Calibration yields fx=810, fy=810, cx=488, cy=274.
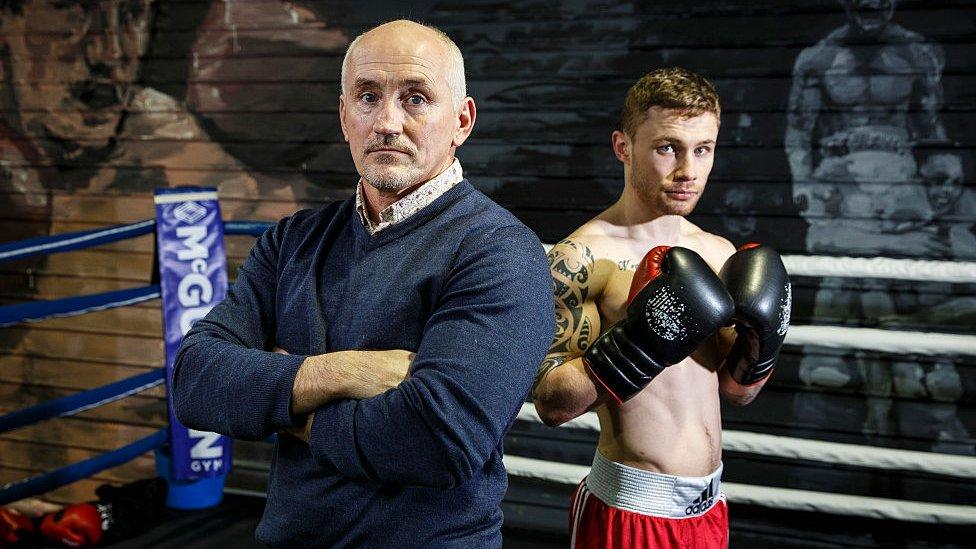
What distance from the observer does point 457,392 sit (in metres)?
1.16

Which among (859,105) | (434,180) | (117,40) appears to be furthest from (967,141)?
(117,40)

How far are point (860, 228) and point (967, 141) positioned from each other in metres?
0.48

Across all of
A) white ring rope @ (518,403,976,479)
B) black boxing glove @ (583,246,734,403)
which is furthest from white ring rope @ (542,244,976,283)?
black boxing glove @ (583,246,734,403)

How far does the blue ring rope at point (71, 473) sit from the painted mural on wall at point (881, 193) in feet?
8.16

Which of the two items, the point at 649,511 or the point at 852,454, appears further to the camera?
the point at 852,454

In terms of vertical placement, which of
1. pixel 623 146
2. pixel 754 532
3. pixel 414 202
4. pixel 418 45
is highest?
pixel 418 45

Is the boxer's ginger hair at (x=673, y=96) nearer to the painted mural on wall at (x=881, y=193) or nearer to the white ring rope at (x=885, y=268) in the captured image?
the white ring rope at (x=885, y=268)

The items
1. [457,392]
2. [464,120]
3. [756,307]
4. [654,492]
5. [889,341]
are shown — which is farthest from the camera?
[889,341]

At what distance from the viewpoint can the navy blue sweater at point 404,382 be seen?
116cm

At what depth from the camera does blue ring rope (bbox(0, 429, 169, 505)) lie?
242cm

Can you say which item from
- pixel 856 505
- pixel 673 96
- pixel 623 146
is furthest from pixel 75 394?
pixel 856 505

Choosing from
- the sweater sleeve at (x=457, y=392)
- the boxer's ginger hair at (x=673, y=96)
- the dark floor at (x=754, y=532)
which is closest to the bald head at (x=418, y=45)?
the sweater sleeve at (x=457, y=392)

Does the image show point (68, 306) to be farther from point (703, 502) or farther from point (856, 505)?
point (856, 505)

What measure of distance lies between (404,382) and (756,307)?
802 mm
